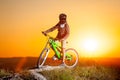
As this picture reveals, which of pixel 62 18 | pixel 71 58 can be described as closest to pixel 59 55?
pixel 71 58

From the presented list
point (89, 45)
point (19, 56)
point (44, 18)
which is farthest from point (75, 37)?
point (19, 56)

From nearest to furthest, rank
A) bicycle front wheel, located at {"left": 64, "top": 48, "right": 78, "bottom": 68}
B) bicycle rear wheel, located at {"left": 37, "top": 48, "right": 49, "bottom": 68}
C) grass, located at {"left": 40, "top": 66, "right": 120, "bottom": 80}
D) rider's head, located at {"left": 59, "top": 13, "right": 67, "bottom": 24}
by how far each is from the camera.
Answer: grass, located at {"left": 40, "top": 66, "right": 120, "bottom": 80} < bicycle rear wheel, located at {"left": 37, "top": 48, "right": 49, "bottom": 68} < rider's head, located at {"left": 59, "top": 13, "right": 67, "bottom": 24} < bicycle front wheel, located at {"left": 64, "top": 48, "right": 78, "bottom": 68}

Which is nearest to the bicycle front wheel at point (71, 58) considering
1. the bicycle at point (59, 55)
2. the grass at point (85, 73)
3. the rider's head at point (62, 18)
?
the bicycle at point (59, 55)

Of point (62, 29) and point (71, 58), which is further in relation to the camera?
point (71, 58)

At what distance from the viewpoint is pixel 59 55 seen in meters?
4.50

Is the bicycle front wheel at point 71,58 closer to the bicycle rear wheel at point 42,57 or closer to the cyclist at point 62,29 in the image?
the cyclist at point 62,29

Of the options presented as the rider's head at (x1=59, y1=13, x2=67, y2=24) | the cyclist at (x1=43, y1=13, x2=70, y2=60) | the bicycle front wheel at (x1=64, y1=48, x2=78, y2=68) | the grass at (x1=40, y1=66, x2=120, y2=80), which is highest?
the rider's head at (x1=59, y1=13, x2=67, y2=24)

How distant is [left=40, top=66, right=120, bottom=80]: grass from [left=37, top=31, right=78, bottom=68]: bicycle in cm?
20

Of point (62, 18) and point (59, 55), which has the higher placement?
point (62, 18)

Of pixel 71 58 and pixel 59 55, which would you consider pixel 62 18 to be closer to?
pixel 59 55

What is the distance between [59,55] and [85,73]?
49 centimetres

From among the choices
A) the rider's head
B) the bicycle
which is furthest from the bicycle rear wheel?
the rider's head

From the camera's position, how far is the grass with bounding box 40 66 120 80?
410 centimetres

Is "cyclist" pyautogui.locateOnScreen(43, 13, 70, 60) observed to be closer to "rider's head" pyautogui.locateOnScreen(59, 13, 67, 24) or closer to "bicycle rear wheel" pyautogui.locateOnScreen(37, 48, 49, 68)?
"rider's head" pyautogui.locateOnScreen(59, 13, 67, 24)
